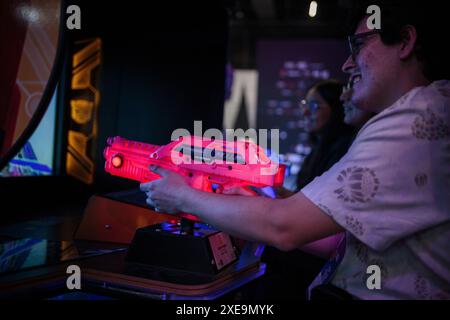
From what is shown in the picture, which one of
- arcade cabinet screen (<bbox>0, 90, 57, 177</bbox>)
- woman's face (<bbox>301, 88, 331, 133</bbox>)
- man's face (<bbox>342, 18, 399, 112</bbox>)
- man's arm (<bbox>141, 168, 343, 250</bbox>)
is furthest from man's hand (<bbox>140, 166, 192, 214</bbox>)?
woman's face (<bbox>301, 88, 331, 133</bbox>)

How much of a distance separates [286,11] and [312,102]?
11.2 feet

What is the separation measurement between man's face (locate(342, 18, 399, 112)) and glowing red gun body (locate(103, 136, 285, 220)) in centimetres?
25

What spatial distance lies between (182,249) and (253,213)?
22 cm

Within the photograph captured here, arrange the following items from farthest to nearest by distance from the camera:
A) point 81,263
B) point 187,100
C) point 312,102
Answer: point 187,100 < point 312,102 < point 81,263

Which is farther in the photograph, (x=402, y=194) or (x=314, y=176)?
(x=314, y=176)

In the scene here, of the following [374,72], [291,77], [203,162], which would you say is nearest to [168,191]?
[203,162]

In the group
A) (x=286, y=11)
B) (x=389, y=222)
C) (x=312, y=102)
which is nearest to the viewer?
(x=389, y=222)

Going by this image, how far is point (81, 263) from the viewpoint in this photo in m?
1.00

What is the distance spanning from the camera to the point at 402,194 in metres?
0.77

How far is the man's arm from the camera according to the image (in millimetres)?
800

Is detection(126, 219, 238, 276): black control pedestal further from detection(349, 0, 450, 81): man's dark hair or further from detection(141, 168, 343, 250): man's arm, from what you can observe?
detection(349, 0, 450, 81): man's dark hair

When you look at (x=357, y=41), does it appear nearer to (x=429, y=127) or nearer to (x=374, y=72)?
(x=374, y=72)
